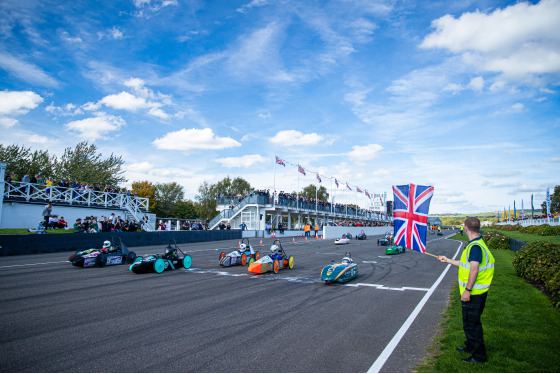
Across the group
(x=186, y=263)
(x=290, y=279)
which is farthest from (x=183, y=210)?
(x=290, y=279)

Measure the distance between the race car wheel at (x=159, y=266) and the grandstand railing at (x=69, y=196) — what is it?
1747 centimetres

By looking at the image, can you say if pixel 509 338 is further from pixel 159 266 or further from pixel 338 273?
pixel 159 266

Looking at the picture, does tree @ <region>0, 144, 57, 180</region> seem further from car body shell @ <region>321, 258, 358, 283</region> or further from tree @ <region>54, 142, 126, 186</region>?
car body shell @ <region>321, 258, 358, 283</region>

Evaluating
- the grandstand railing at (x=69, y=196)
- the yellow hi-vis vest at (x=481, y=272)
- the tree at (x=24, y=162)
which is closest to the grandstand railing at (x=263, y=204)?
the grandstand railing at (x=69, y=196)

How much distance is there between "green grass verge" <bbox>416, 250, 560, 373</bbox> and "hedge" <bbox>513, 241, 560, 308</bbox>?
449 mm

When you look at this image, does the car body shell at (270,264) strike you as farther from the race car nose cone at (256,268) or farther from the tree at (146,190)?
the tree at (146,190)

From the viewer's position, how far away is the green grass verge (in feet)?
15.2

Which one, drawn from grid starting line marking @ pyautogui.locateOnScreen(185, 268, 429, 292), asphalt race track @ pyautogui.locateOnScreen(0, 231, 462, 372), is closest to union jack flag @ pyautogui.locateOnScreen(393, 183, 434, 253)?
asphalt race track @ pyautogui.locateOnScreen(0, 231, 462, 372)

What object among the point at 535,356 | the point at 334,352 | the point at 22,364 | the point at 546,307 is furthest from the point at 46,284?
the point at 546,307

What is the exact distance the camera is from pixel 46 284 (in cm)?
1013

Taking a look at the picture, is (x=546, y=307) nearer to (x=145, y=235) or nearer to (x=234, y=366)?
(x=234, y=366)

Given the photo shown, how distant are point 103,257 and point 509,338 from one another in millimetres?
14018

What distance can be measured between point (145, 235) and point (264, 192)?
21.2 meters

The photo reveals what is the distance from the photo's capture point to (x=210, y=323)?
6719 mm
